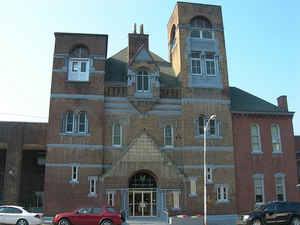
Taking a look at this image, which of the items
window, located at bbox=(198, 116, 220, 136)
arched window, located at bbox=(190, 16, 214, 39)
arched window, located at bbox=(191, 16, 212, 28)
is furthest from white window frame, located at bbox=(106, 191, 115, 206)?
arched window, located at bbox=(191, 16, 212, 28)

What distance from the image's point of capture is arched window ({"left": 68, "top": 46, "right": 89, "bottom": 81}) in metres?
29.9

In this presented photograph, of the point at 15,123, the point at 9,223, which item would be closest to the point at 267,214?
the point at 9,223

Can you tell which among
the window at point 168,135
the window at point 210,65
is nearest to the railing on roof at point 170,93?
the window at point 168,135

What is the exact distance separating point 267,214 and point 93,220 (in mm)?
11224

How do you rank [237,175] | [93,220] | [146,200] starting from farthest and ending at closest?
1. [237,175]
2. [146,200]
3. [93,220]

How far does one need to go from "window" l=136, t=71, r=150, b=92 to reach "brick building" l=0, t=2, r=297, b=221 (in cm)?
10

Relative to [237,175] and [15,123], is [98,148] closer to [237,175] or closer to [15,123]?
[15,123]

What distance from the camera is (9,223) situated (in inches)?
807

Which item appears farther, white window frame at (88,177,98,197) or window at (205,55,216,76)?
window at (205,55,216,76)

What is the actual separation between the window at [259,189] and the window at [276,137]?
3.44 m

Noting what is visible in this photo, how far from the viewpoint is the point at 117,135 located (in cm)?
2903

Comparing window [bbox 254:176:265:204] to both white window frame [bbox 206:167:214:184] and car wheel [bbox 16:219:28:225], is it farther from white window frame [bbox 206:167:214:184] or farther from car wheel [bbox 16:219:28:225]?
car wheel [bbox 16:219:28:225]

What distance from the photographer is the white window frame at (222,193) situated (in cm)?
2855

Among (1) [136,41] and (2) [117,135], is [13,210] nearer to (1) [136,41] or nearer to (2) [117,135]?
(2) [117,135]
